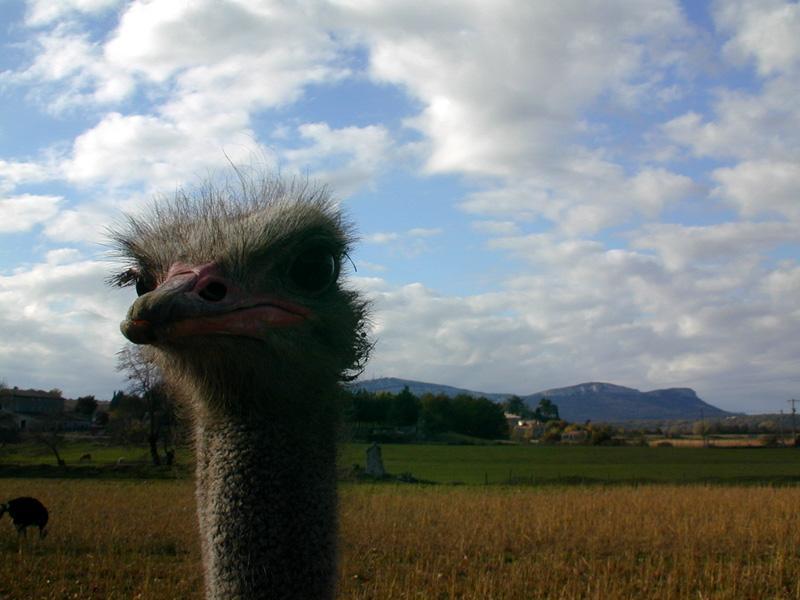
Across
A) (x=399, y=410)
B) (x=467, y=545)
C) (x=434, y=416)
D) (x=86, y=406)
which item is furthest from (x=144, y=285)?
(x=434, y=416)

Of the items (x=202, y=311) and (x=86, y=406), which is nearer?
(x=202, y=311)

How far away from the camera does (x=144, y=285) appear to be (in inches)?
116

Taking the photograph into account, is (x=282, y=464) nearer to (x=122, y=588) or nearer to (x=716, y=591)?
(x=122, y=588)

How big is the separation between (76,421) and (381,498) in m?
44.7

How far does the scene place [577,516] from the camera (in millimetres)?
17156

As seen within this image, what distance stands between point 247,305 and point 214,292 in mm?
112

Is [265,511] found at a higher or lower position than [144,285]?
lower

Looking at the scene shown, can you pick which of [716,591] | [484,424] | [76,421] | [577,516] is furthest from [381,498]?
[484,424]

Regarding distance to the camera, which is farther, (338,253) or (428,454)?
(428,454)

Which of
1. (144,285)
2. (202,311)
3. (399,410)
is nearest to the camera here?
(202,311)

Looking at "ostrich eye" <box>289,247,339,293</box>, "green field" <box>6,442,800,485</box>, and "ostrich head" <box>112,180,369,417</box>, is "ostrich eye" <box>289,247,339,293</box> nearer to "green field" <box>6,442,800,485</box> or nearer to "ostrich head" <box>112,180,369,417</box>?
"ostrich head" <box>112,180,369,417</box>

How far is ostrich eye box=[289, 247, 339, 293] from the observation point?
2717 mm

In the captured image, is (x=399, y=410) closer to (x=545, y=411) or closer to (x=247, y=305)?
(x=247, y=305)

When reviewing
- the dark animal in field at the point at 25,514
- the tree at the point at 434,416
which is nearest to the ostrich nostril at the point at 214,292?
the dark animal in field at the point at 25,514
